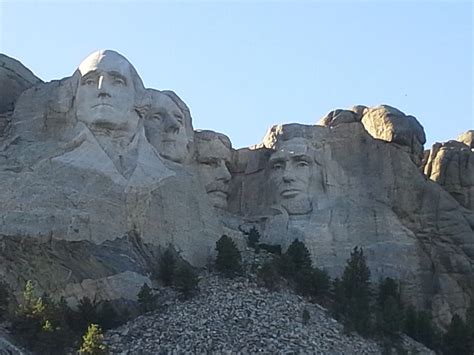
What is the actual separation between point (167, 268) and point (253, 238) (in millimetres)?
3923

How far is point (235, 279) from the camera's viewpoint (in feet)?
117

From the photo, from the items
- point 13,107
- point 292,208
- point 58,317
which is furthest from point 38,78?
point 58,317

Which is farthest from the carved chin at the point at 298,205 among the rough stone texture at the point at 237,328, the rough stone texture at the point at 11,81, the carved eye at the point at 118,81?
the rough stone texture at the point at 11,81

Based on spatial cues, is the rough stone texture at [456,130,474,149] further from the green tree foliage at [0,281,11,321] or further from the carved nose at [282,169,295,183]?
the green tree foliage at [0,281,11,321]

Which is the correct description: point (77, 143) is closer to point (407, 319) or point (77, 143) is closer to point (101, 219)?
point (101, 219)

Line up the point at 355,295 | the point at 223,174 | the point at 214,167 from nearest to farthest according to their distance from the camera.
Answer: the point at 355,295 < the point at 214,167 < the point at 223,174

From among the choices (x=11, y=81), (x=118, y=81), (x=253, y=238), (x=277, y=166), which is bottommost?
(x=253, y=238)

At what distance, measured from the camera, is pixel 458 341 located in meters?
36.1

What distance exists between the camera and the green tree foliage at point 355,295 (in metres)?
35.0

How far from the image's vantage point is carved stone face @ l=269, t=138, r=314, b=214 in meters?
39.6

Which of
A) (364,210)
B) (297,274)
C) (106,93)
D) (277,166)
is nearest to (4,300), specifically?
(106,93)

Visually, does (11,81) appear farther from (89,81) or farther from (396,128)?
(396,128)

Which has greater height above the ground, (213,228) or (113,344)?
(213,228)

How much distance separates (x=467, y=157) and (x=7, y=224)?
12.6 meters
